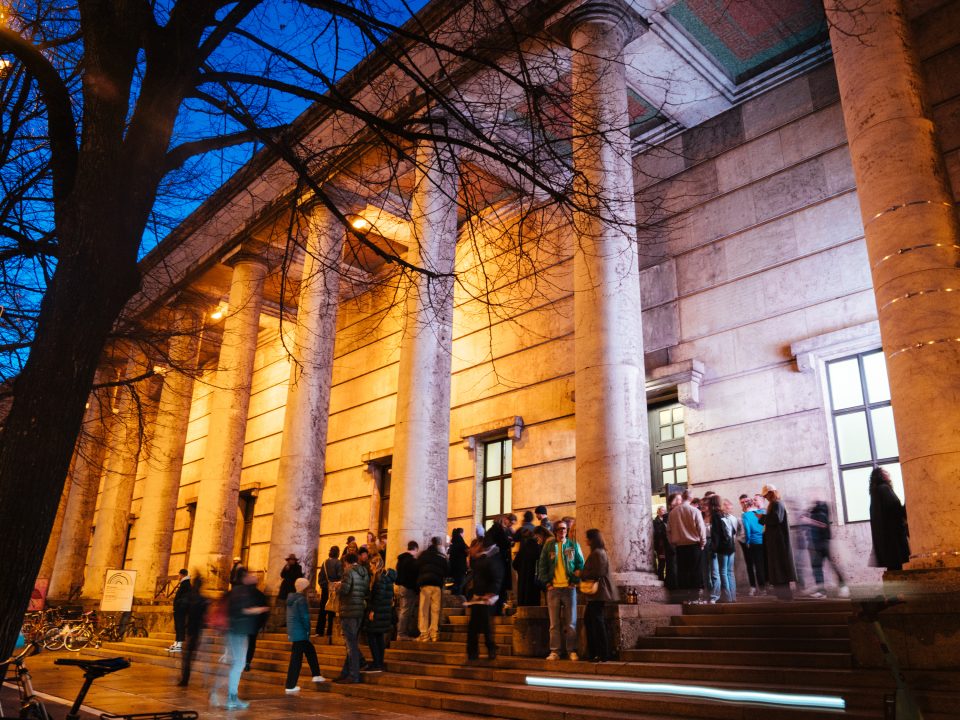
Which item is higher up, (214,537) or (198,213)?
(198,213)

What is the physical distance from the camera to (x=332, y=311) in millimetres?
18469

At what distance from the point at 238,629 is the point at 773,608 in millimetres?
6383

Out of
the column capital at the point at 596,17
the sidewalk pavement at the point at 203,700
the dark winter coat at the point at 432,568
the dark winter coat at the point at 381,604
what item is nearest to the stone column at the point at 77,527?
the sidewalk pavement at the point at 203,700

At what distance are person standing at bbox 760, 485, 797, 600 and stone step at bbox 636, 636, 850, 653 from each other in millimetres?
2243


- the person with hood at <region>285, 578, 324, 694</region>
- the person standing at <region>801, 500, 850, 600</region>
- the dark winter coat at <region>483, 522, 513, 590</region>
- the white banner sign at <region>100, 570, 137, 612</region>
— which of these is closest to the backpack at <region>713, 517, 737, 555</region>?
the person standing at <region>801, 500, 850, 600</region>

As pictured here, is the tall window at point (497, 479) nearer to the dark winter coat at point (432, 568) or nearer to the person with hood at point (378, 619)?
the dark winter coat at point (432, 568)

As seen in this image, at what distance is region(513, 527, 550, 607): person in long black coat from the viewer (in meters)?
10.1

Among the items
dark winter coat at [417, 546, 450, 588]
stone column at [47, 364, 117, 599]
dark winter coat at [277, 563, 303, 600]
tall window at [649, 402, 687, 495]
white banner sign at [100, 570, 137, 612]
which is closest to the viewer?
dark winter coat at [417, 546, 450, 588]

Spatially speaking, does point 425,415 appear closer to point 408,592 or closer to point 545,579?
point 408,592

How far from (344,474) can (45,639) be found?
8547 millimetres

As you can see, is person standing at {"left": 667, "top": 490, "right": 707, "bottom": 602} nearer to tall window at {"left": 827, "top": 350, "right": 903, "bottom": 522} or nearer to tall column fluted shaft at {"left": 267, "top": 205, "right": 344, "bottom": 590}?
tall window at {"left": 827, "top": 350, "right": 903, "bottom": 522}

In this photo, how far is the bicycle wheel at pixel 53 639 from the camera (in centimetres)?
1802

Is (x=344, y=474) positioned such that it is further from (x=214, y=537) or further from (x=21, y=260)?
(x=21, y=260)

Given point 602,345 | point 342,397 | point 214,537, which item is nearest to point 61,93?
point 602,345
